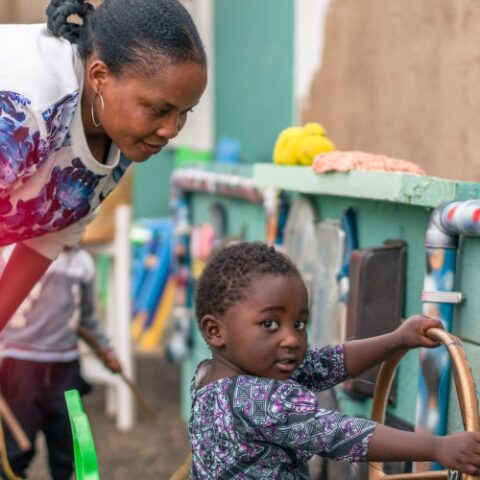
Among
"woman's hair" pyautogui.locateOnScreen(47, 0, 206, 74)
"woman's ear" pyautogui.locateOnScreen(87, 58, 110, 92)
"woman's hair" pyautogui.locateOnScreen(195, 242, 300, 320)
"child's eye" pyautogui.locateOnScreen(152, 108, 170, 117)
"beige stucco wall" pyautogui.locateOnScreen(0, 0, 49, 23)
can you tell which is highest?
"beige stucco wall" pyautogui.locateOnScreen(0, 0, 49, 23)

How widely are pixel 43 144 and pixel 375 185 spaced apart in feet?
3.24

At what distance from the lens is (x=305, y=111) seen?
15.7 ft

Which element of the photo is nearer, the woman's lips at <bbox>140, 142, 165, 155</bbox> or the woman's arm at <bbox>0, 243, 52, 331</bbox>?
the woman's lips at <bbox>140, 142, 165, 155</bbox>

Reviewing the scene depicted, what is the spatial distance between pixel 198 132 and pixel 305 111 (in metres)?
2.02

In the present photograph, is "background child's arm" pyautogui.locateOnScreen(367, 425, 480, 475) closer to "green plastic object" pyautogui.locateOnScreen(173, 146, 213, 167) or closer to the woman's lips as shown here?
the woman's lips

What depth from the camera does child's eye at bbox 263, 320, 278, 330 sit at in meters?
2.18

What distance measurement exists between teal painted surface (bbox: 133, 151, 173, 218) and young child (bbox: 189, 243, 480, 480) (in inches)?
236

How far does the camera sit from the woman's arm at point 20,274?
2.95 m

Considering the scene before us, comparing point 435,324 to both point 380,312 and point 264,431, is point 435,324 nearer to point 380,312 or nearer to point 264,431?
point 264,431

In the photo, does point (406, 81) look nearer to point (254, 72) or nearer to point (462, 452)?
point (462, 452)

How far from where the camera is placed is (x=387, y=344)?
229 cm

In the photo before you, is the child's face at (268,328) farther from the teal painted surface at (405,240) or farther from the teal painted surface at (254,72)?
the teal painted surface at (254,72)

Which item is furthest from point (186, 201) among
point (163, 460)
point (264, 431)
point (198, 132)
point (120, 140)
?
point (264, 431)

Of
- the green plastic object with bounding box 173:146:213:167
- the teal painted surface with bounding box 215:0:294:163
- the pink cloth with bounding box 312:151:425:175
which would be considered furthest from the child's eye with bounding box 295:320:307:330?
the green plastic object with bounding box 173:146:213:167
